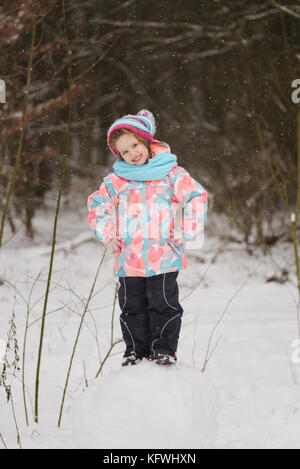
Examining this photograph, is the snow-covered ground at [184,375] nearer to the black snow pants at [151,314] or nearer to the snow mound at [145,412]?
the snow mound at [145,412]

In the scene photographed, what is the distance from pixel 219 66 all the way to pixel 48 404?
6.26 meters

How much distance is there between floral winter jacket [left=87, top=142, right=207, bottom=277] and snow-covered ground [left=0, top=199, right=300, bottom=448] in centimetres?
25

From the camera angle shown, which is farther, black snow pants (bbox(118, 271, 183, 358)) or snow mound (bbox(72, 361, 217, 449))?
black snow pants (bbox(118, 271, 183, 358))

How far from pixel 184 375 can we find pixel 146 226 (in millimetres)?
638

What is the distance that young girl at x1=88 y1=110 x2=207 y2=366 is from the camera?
2.14m

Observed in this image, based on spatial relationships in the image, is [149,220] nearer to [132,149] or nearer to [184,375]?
[132,149]

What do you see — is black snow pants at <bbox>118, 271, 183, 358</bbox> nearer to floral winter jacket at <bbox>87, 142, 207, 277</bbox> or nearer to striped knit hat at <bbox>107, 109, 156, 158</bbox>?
floral winter jacket at <bbox>87, 142, 207, 277</bbox>

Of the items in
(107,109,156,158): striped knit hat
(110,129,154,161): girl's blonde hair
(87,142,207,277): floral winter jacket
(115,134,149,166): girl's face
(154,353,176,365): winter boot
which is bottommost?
(154,353,176,365): winter boot

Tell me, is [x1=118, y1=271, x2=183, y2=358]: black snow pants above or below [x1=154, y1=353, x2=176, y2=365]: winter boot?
above

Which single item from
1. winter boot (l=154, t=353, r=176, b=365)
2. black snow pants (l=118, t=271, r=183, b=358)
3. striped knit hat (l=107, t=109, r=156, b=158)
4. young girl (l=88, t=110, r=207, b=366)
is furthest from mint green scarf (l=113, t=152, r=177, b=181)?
winter boot (l=154, t=353, r=176, b=365)

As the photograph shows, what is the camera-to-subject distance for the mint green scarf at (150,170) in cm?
215

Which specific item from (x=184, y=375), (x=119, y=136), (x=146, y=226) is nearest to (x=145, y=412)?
(x=184, y=375)
